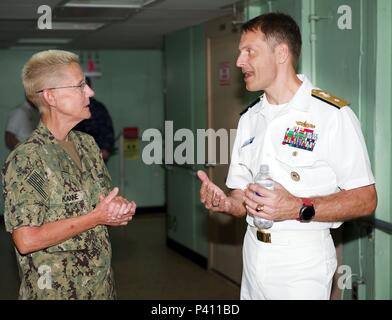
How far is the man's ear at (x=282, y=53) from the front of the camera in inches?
91.1

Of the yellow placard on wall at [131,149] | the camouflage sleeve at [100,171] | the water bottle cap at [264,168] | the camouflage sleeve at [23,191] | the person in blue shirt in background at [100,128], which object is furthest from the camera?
the yellow placard on wall at [131,149]

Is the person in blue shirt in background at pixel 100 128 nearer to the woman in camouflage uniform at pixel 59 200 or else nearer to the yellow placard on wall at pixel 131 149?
the yellow placard on wall at pixel 131 149

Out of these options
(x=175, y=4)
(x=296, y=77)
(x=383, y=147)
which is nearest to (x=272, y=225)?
(x=296, y=77)

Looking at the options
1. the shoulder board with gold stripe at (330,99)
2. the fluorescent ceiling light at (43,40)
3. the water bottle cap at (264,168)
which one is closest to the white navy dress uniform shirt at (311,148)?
the shoulder board with gold stripe at (330,99)

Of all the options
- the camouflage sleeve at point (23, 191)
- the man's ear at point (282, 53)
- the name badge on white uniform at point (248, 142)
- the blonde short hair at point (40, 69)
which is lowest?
the camouflage sleeve at point (23, 191)

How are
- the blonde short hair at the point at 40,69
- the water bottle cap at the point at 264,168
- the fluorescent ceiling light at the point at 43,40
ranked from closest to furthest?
the water bottle cap at the point at 264,168
the blonde short hair at the point at 40,69
the fluorescent ceiling light at the point at 43,40

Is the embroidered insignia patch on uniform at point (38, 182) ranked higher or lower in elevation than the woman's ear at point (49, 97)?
lower

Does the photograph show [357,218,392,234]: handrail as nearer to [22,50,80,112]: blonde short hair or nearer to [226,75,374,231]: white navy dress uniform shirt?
[226,75,374,231]: white navy dress uniform shirt

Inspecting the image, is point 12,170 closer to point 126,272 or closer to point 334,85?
point 334,85

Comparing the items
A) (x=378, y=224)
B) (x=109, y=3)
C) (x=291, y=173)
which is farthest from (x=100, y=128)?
(x=291, y=173)

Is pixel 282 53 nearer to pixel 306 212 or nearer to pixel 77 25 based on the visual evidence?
pixel 306 212

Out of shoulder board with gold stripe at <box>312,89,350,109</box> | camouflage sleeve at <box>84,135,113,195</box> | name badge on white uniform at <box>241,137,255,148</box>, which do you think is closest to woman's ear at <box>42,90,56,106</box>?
camouflage sleeve at <box>84,135,113,195</box>

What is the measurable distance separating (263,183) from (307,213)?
0.20 meters

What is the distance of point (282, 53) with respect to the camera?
2318mm
